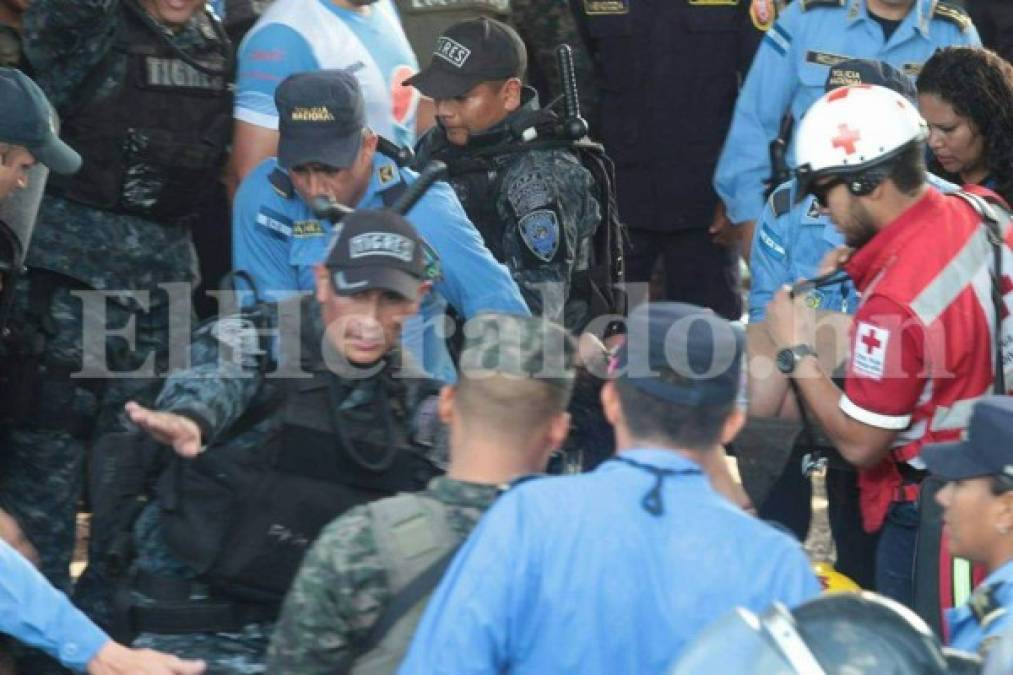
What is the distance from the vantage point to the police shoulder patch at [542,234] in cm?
609

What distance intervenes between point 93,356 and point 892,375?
8.29ft

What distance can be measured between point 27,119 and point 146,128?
2.07 ft

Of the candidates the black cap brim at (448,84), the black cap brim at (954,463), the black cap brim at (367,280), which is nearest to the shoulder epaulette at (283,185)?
the black cap brim at (448,84)

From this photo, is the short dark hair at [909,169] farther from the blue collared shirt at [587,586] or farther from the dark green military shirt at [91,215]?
the dark green military shirt at [91,215]

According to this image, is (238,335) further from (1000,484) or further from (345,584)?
(1000,484)

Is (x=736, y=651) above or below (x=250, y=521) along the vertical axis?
above

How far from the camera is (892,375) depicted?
488 cm

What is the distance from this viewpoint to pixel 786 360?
514 cm

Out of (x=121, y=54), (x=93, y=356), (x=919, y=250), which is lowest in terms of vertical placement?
(x=93, y=356)

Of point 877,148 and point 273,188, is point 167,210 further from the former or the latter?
point 877,148

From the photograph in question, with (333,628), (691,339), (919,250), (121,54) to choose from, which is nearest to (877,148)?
(919,250)

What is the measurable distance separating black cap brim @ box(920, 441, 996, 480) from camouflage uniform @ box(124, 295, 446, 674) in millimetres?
1149

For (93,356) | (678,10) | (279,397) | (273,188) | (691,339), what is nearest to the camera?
(691,339)

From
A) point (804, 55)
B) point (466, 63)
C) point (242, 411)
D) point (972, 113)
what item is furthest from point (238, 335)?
point (804, 55)
